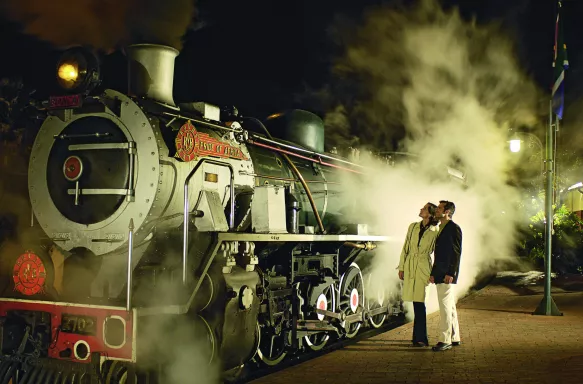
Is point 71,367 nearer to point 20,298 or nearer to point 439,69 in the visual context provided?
point 20,298

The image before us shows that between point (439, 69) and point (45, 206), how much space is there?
913 cm

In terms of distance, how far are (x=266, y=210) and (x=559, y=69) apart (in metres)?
7.92

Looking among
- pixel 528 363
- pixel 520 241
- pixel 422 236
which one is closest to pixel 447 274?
pixel 422 236

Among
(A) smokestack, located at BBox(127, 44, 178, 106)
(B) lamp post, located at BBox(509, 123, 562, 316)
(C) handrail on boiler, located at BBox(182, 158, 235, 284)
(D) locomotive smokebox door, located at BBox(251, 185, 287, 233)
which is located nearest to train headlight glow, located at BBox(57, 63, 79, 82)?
(A) smokestack, located at BBox(127, 44, 178, 106)

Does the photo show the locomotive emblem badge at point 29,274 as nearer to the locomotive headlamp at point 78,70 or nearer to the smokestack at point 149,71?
the locomotive headlamp at point 78,70

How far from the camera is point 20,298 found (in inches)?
219

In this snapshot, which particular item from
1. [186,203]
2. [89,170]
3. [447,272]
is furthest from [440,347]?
[89,170]

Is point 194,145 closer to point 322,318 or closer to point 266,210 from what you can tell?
point 266,210

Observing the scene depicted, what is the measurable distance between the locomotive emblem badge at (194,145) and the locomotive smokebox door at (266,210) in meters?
0.53

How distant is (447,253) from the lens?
734 centimetres

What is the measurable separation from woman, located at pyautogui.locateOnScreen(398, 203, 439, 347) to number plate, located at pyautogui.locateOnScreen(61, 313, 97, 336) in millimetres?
3917

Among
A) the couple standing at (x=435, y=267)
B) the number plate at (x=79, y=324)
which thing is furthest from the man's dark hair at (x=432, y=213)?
the number plate at (x=79, y=324)

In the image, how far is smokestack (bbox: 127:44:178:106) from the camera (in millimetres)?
6102

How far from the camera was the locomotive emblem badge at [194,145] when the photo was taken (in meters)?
5.63
